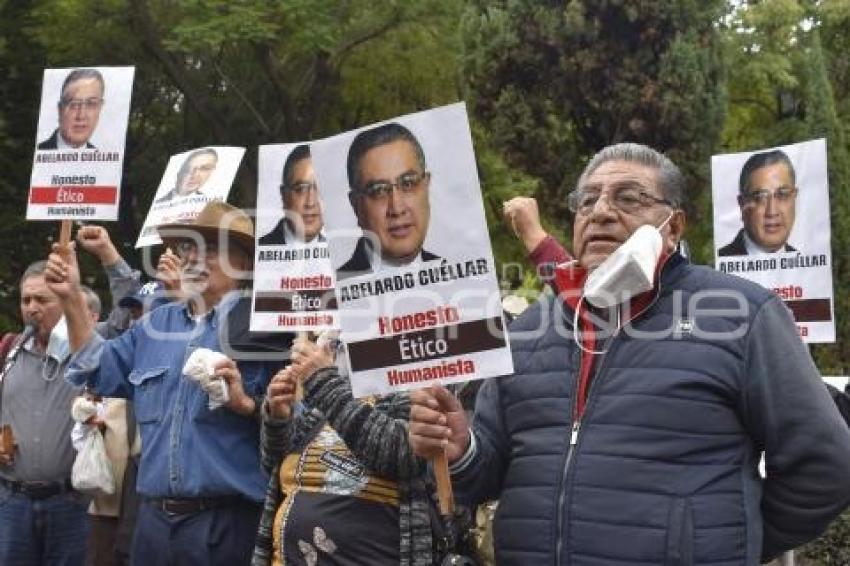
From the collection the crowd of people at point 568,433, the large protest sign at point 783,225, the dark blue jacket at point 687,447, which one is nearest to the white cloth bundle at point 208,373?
the crowd of people at point 568,433

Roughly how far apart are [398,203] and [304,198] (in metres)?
1.98

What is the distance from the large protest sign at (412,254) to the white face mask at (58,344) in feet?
10.7

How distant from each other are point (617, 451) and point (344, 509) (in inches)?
48.7

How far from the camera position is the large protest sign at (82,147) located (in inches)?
245

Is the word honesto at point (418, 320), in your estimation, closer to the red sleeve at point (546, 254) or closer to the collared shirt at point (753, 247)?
the red sleeve at point (546, 254)

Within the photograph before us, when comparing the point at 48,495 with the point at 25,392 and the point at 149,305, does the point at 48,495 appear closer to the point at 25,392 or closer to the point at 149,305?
the point at 25,392

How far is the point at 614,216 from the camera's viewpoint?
348 cm

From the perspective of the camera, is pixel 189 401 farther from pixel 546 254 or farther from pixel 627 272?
pixel 627 272

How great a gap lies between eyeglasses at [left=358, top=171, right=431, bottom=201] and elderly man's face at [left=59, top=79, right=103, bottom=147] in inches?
119

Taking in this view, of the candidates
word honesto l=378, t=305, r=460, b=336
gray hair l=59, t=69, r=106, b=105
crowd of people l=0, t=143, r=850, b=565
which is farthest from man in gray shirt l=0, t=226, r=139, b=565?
word honesto l=378, t=305, r=460, b=336

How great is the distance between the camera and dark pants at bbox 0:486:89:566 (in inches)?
246

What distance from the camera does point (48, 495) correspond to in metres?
6.37

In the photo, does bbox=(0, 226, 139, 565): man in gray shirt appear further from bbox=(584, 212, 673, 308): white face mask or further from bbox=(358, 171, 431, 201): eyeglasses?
bbox=(584, 212, 673, 308): white face mask

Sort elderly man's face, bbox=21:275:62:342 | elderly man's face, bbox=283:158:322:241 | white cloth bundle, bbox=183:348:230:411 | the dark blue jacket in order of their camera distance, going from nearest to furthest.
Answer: the dark blue jacket
white cloth bundle, bbox=183:348:230:411
elderly man's face, bbox=283:158:322:241
elderly man's face, bbox=21:275:62:342
